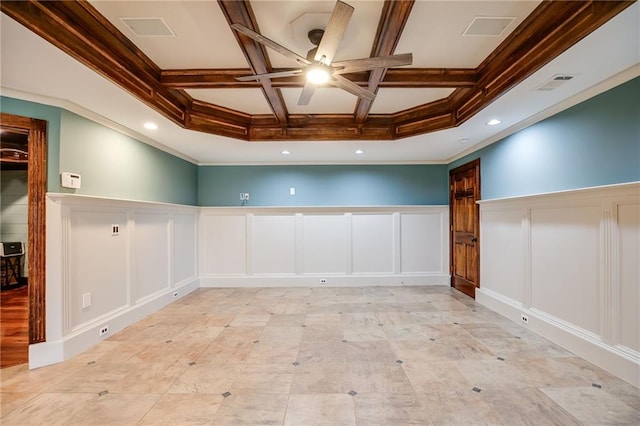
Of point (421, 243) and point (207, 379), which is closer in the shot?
point (207, 379)

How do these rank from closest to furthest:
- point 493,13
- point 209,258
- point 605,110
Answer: point 493,13 < point 605,110 < point 209,258

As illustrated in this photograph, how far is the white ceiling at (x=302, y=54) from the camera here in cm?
194

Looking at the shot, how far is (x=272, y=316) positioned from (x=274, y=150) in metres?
2.59

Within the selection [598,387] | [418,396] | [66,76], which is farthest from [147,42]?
[598,387]

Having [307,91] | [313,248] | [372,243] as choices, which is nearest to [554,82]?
[307,91]

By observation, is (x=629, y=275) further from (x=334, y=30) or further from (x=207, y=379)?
(x=207, y=379)

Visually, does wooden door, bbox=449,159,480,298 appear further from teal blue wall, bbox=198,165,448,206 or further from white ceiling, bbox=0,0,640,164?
white ceiling, bbox=0,0,640,164

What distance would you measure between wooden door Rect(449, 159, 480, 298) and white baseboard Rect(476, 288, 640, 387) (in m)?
0.92

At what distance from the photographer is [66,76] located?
226 cm

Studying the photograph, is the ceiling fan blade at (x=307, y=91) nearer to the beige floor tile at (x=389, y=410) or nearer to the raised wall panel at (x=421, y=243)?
the beige floor tile at (x=389, y=410)

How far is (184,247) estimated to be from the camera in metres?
4.96

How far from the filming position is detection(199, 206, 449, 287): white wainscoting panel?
5508 millimetres

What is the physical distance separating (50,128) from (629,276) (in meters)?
5.15

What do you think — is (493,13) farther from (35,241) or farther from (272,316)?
(35,241)
